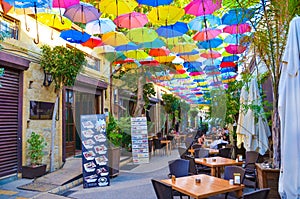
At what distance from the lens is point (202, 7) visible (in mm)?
5531

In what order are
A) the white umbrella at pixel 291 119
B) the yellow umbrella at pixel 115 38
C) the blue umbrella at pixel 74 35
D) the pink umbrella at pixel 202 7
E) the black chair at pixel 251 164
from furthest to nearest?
the yellow umbrella at pixel 115 38 → the blue umbrella at pixel 74 35 → the black chair at pixel 251 164 → the pink umbrella at pixel 202 7 → the white umbrella at pixel 291 119

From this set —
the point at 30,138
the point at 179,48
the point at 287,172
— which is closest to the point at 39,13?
the point at 30,138

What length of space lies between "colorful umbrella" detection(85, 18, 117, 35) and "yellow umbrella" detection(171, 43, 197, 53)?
2.41 meters

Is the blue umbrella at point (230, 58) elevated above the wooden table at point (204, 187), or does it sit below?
above

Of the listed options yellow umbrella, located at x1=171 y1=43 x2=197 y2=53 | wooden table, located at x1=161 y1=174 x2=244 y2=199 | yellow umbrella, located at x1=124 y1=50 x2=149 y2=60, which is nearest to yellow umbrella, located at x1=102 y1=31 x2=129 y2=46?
yellow umbrella, located at x1=124 y1=50 x2=149 y2=60

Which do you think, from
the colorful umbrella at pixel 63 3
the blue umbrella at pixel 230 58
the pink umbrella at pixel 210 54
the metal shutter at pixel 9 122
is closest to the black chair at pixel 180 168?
the colorful umbrella at pixel 63 3

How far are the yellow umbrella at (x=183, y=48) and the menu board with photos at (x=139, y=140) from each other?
8.72 ft

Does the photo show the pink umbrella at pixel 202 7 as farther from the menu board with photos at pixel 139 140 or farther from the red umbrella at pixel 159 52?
the menu board with photos at pixel 139 140

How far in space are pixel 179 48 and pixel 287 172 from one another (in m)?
6.57

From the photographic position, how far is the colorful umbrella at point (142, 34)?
23.0ft

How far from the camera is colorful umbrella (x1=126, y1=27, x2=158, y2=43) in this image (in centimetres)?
702

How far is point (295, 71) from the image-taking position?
7.38 ft

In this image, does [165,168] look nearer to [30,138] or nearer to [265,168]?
[30,138]

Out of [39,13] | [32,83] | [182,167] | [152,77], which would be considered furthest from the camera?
[152,77]
